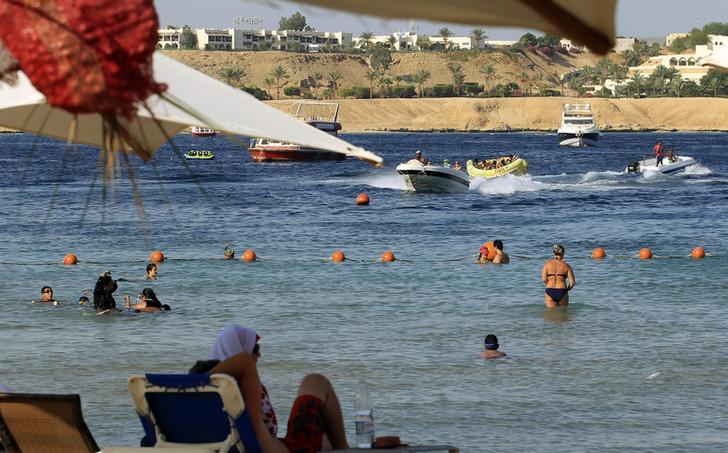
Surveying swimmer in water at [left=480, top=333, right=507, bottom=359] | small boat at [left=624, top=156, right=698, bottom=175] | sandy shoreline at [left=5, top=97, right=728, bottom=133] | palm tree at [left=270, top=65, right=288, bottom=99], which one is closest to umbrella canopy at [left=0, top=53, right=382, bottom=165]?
swimmer in water at [left=480, top=333, right=507, bottom=359]

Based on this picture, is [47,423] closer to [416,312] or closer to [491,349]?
[491,349]

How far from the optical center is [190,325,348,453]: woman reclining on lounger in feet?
20.7

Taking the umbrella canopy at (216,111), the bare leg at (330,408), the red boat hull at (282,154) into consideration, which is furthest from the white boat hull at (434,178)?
the umbrella canopy at (216,111)

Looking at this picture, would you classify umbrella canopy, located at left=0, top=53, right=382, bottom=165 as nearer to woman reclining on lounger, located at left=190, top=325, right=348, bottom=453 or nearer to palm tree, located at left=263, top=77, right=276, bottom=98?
woman reclining on lounger, located at left=190, top=325, right=348, bottom=453

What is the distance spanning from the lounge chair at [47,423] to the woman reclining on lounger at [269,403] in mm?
1212

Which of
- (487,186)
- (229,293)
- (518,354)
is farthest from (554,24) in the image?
(487,186)

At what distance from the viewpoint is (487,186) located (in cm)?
5772

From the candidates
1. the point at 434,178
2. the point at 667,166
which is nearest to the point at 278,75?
the point at 667,166

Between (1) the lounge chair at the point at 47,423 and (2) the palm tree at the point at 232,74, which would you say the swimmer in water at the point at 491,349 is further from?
(2) the palm tree at the point at 232,74

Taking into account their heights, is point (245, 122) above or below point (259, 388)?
above

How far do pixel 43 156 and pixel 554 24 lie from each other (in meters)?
108

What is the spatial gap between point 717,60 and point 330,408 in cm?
296

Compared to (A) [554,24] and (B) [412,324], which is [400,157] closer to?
(B) [412,324]

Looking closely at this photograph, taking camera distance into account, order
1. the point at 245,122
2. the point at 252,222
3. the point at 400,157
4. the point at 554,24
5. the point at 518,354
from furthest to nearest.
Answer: the point at 400,157
the point at 252,222
the point at 518,354
the point at 245,122
the point at 554,24
